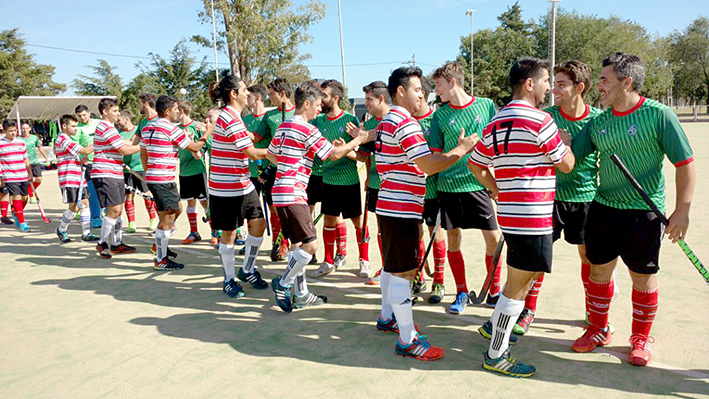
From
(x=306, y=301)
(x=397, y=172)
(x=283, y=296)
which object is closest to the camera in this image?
(x=397, y=172)

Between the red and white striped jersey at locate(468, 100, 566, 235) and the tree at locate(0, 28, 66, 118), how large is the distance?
5279 cm

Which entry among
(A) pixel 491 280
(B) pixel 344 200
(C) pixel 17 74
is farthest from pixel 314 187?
(C) pixel 17 74

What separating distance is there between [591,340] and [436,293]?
1591mm

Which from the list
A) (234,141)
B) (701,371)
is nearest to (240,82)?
(234,141)

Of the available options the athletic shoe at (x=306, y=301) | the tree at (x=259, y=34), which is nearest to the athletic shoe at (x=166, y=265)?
the athletic shoe at (x=306, y=301)

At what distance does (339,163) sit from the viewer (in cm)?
591

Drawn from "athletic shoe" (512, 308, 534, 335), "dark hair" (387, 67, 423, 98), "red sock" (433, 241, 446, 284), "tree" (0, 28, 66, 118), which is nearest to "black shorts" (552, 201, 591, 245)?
"athletic shoe" (512, 308, 534, 335)

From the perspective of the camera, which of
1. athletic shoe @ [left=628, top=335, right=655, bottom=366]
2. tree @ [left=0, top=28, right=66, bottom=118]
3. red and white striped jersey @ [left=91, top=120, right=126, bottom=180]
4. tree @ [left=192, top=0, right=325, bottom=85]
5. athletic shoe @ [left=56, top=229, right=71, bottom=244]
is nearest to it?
athletic shoe @ [left=628, top=335, right=655, bottom=366]

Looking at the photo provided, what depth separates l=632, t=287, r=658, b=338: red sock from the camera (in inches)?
139

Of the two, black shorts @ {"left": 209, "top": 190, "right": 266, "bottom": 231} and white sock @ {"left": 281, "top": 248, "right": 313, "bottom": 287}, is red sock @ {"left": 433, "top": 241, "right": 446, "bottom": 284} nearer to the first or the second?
white sock @ {"left": 281, "top": 248, "right": 313, "bottom": 287}

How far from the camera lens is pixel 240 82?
519 cm

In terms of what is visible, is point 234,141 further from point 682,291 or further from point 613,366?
point 682,291

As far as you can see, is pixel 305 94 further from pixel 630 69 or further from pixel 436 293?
pixel 630 69

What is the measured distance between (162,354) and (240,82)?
2.85 metres
